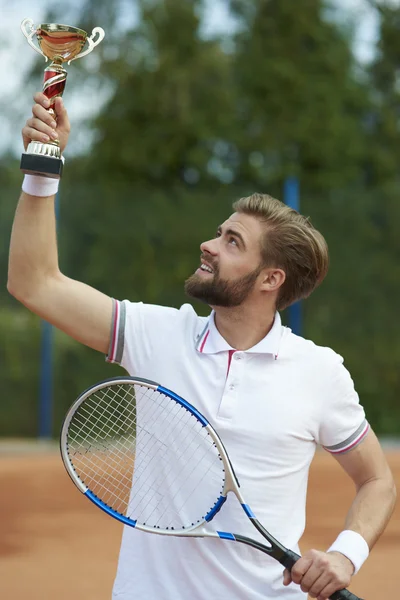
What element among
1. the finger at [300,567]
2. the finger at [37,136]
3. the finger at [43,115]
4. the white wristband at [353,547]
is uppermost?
the finger at [43,115]

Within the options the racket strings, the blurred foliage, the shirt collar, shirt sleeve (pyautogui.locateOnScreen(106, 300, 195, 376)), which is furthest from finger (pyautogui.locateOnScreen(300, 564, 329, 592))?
the blurred foliage

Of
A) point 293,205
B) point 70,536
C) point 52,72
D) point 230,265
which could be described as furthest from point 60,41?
point 293,205

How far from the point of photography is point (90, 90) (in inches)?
478

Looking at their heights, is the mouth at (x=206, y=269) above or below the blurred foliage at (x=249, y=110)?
below

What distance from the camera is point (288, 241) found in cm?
250

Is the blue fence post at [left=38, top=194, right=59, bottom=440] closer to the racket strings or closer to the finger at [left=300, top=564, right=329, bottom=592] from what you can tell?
the racket strings

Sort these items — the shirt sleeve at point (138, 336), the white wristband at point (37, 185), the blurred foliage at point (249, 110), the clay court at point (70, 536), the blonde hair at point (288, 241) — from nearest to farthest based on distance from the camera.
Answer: the white wristband at point (37, 185) → the shirt sleeve at point (138, 336) → the blonde hair at point (288, 241) → the clay court at point (70, 536) → the blurred foliage at point (249, 110)

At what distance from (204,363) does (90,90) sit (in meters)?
10.3

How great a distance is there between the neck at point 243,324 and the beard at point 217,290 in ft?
0.12

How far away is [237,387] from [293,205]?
604 centimetres

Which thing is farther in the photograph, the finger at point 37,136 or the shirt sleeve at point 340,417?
the shirt sleeve at point 340,417

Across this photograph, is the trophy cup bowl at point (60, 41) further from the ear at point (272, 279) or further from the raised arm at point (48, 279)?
the ear at point (272, 279)

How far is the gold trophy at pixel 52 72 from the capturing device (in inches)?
86.8

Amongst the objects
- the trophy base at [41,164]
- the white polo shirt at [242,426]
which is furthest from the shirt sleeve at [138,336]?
the trophy base at [41,164]
